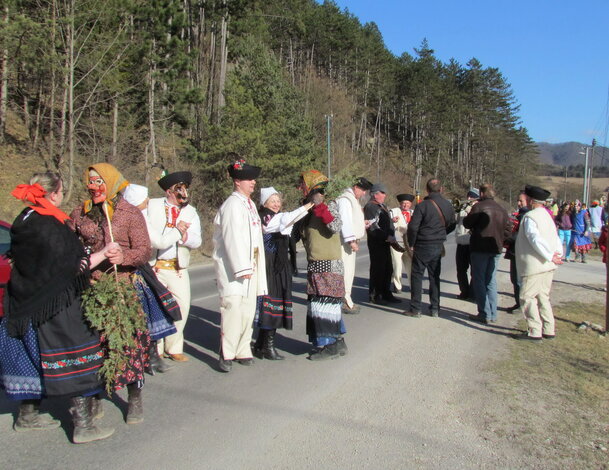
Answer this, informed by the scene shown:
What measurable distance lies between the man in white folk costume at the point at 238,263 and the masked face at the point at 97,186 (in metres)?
1.43

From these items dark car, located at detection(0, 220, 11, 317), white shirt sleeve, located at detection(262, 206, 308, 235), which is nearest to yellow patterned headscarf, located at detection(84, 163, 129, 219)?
dark car, located at detection(0, 220, 11, 317)

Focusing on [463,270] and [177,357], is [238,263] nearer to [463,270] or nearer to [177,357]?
[177,357]

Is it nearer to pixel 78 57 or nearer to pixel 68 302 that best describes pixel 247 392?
pixel 68 302

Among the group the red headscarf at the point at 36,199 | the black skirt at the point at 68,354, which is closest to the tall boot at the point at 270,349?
the black skirt at the point at 68,354

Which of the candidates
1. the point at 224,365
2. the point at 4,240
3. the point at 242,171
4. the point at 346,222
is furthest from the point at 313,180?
the point at 4,240

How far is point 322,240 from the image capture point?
20.1 feet

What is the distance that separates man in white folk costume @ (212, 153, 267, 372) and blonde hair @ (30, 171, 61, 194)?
5.72ft

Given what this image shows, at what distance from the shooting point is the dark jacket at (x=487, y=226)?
316 inches

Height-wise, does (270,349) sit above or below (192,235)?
below

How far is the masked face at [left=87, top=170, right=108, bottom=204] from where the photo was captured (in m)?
4.24

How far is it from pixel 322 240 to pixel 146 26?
72.2ft

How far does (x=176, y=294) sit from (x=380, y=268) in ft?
14.9

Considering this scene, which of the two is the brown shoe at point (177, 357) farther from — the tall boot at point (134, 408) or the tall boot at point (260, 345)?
the tall boot at point (134, 408)

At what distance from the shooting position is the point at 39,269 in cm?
373
